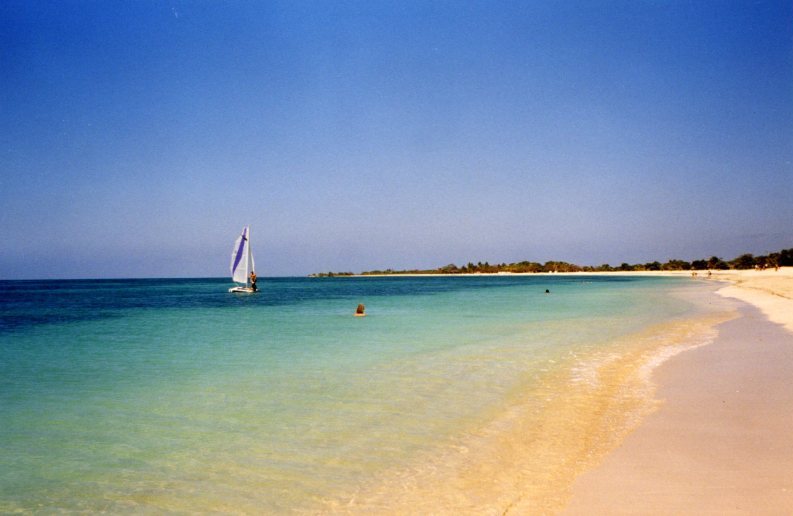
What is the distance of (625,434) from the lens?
667 centimetres

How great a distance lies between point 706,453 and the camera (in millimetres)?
5738

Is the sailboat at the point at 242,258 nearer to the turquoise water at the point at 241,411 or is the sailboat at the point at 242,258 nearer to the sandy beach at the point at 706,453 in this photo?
the turquoise water at the point at 241,411

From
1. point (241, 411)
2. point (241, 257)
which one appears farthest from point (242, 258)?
point (241, 411)

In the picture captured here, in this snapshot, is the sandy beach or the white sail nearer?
the sandy beach

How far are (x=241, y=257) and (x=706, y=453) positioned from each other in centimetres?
5439

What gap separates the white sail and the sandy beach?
48.2 meters

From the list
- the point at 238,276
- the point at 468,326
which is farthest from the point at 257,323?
the point at 238,276

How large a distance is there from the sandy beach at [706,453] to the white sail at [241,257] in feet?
158

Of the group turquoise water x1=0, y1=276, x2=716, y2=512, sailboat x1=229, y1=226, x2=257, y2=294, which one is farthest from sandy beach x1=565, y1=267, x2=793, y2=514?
sailboat x1=229, y1=226, x2=257, y2=294

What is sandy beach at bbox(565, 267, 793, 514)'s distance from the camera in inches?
177

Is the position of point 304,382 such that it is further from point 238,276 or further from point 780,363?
point 238,276

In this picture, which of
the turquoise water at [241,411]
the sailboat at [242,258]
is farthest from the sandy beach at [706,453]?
the sailboat at [242,258]

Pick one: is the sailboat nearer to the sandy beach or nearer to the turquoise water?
the turquoise water

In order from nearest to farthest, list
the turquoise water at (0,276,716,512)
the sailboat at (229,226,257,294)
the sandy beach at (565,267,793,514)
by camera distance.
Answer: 1. the sandy beach at (565,267,793,514)
2. the turquoise water at (0,276,716,512)
3. the sailboat at (229,226,257,294)
